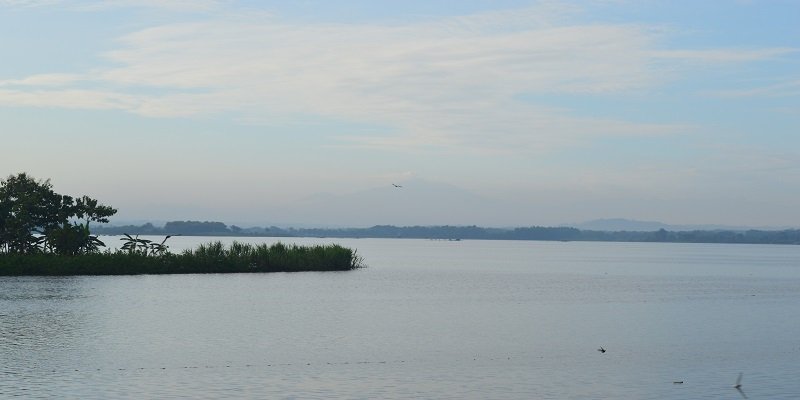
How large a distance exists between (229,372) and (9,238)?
52.3m

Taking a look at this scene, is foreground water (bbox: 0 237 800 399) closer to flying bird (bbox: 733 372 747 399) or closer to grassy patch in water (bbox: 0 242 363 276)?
flying bird (bbox: 733 372 747 399)

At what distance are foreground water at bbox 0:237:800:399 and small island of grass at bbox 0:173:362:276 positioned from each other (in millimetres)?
3814

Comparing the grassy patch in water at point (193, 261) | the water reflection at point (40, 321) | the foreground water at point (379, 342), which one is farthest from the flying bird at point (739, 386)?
the grassy patch in water at point (193, 261)

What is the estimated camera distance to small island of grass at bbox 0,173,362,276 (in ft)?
247

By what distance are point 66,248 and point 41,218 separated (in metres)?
3.17

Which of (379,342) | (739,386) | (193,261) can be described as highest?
(193,261)

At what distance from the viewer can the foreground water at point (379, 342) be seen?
28.8 m

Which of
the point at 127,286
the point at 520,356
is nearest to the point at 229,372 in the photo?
the point at 520,356

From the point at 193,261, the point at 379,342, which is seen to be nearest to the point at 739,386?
the point at 379,342

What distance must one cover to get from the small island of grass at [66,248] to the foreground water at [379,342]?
3814 millimetres

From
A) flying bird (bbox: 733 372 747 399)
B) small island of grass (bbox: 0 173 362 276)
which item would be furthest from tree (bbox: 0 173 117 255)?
flying bird (bbox: 733 372 747 399)

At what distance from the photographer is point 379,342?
39.7m

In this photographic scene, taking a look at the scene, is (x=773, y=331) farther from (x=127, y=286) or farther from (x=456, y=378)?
(x=127, y=286)

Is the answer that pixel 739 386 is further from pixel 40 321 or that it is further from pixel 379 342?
pixel 40 321
